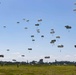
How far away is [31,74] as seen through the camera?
10769 centimetres

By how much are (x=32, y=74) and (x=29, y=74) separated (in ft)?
4.67

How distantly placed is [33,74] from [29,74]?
5.92ft

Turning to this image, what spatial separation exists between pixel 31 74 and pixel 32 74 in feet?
1.32

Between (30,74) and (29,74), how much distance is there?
2.93ft

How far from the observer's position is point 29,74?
350 ft

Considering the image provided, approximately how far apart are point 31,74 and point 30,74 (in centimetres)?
42

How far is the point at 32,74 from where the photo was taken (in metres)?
108

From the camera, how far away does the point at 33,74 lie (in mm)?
107688

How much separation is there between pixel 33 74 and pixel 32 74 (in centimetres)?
40

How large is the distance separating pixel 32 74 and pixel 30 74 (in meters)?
0.76

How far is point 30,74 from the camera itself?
107500 millimetres
